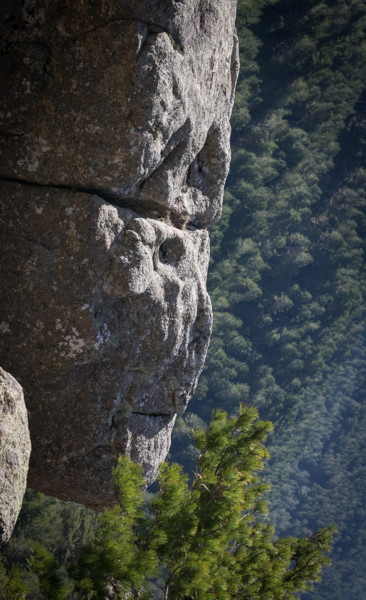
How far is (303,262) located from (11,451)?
41.6 metres

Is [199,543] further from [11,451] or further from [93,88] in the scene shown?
[93,88]

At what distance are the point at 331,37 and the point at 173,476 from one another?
4608 cm

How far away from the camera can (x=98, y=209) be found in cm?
511

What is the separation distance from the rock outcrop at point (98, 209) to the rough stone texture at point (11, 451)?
3.71ft

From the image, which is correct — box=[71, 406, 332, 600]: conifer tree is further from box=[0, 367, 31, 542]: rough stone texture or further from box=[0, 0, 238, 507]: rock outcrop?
box=[0, 0, 238, 507]: rock outcrop

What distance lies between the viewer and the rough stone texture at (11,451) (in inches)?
154

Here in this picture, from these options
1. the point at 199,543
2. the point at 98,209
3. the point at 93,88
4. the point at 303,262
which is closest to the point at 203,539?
the point at 199,543

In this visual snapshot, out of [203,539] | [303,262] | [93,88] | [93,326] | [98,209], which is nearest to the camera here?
[93,88]

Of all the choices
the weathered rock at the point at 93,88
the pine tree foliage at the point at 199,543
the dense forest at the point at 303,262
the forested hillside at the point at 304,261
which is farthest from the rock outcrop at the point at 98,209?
the forested hillside at the point at 304,261

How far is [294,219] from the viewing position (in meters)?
43.7

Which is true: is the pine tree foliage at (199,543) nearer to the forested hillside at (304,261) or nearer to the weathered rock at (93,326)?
the weathered rock at (93,326)

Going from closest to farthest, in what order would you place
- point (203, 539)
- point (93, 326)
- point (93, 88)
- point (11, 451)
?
1. point (11, 451)
2. point (93, 88)
3. point (203, 539)
4. point (93, 326)

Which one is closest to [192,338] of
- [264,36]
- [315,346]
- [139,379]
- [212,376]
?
[139,379]

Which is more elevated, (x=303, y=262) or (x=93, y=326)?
(x=93, y=326)
